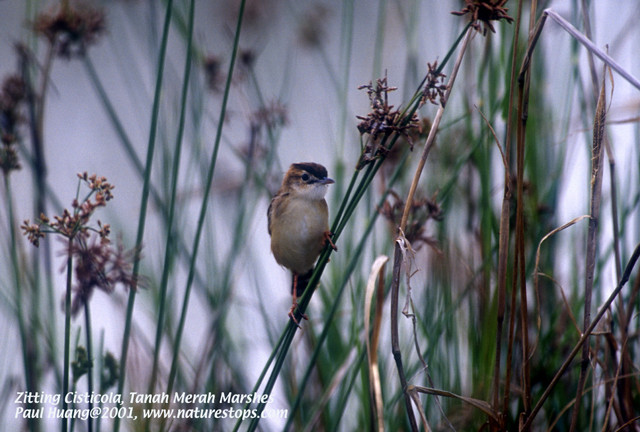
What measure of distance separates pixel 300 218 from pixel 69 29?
149 centimetres

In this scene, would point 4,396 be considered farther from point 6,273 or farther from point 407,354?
point 407,354

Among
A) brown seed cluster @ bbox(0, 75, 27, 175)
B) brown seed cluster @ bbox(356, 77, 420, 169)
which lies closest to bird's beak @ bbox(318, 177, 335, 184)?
brown seed cluster @ bbox(356, 77, 420, 169)

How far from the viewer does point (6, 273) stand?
8.11 ft

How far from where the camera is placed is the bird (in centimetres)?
281

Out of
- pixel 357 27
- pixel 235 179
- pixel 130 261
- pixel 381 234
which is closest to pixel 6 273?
pixel 130 261

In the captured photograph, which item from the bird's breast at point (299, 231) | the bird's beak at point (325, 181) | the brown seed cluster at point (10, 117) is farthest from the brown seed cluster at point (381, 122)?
the brown seed cluster at point (10, 117)

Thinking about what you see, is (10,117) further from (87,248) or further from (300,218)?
(300,218)

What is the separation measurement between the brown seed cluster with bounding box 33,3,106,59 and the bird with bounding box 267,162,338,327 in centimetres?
128

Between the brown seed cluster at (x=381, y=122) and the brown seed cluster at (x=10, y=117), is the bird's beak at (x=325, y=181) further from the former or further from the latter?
the brown seed cluster at (x=10, y=117)

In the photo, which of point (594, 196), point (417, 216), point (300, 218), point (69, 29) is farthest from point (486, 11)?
point (69, 29)

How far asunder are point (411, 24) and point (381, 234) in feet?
3.92

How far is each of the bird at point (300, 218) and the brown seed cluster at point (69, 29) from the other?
4.21ft

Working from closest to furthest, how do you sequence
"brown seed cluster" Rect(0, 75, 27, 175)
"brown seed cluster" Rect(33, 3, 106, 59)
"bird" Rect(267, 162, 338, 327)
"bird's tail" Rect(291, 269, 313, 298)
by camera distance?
"brown seed cluster" Rect(0, 75, 27, 175) → "brown seed cluster" Rect(33, 3, 106, 59) → "bird" Rect(267, 162, 338, 327) → "bird's tail" Rect(291, 269, 313, 298)

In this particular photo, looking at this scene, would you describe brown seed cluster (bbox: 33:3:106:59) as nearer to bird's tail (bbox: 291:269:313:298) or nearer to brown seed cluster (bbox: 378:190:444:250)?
brown seed cluster (bbox: 378:190:444:250)
